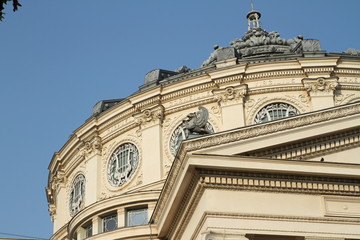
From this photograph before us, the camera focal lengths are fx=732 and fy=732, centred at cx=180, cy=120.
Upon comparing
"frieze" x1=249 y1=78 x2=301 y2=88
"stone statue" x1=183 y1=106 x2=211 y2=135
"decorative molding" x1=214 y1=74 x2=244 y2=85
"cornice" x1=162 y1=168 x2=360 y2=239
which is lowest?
"cornice" x1=162 y1=168 x2=360 y2=239

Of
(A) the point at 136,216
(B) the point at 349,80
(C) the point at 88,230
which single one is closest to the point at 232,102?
(B) the point at 349,80

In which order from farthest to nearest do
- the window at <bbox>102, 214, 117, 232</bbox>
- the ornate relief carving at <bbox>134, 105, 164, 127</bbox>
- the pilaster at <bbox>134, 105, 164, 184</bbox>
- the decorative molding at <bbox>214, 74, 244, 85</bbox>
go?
1. the ornate relief carving at <bbox>134, 105, 164, 127</bbox>
2. the decorative molding at <bbox>214, 74, 244, 85</bbox>
3. the pilaster at <bbox>134, 105, 164, 184</bbox>
4. the window at <bbox>102, 214, 117, 232</bbox>

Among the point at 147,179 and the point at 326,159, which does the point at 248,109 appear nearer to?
the point at 147,179

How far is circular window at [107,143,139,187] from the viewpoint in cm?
4091

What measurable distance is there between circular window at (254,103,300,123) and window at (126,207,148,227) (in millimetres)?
7830

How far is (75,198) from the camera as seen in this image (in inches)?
1757

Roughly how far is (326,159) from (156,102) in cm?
1839

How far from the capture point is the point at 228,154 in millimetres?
23078

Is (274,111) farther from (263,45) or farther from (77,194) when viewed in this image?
(77,194)

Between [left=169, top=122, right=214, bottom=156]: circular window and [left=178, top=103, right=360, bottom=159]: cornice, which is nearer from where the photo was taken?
[left=178, top=103, right=360, bottom=159]: cornice

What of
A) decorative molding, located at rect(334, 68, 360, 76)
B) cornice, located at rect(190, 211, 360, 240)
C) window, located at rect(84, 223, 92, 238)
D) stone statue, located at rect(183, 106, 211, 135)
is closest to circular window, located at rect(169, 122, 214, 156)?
window, located at rect(84, 223, 92, 238)

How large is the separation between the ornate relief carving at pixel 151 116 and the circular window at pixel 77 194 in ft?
19.6

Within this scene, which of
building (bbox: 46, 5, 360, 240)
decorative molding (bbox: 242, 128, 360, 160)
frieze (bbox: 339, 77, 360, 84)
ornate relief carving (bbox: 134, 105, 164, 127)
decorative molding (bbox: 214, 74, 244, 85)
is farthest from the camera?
ornate relief carving (bbox: 134, 105, 164, 127)

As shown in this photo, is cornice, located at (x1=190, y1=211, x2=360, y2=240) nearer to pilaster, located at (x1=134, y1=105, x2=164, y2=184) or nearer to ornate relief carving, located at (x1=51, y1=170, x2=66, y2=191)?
pilaster, located at (x1=134, y1=105, x2=164, y2=184)
